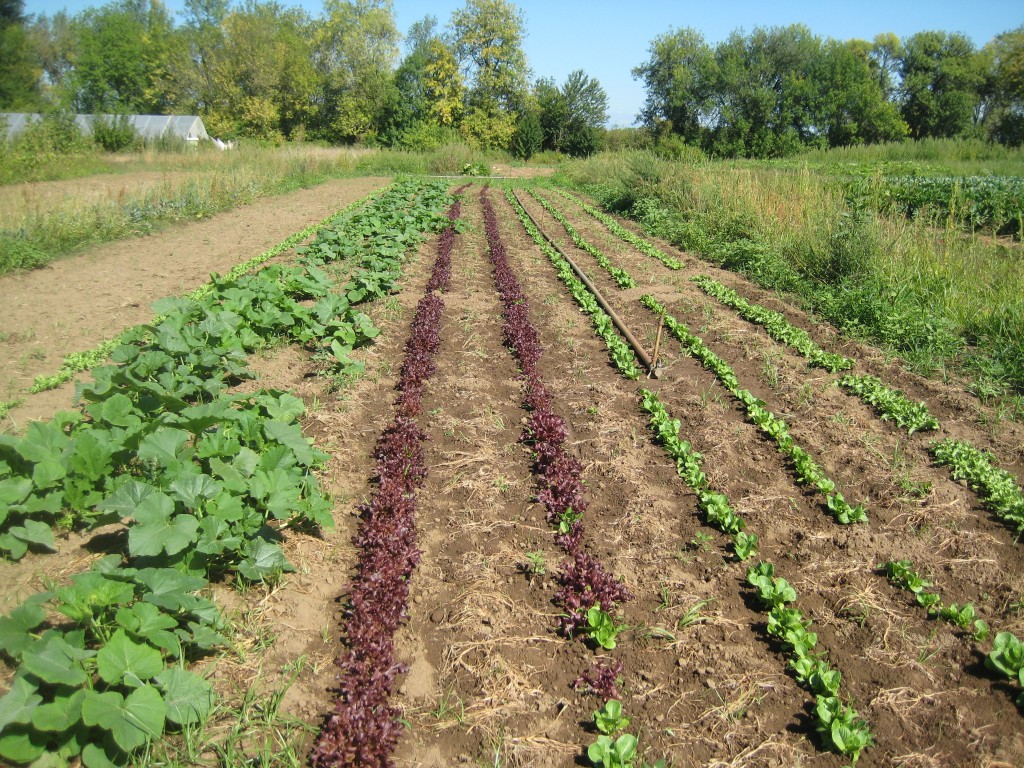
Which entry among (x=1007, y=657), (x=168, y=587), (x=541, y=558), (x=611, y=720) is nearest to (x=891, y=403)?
(x=1007, y=657)

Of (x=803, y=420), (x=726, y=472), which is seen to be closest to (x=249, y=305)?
(x=726, y=472)

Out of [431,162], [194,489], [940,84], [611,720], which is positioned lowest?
[611,720]

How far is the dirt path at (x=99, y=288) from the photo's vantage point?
6547 millimetres

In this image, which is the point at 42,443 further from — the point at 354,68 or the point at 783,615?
the point at 354,68

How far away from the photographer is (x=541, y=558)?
3932 millimetres

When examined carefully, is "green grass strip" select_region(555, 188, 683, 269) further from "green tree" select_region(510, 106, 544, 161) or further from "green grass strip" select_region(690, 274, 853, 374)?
"green tree" select_region(510, 106, 544, 161)

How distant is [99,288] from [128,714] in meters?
8.86

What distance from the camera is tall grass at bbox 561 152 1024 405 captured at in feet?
23.1

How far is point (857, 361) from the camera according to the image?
23.2 ft

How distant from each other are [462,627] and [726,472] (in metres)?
2.55

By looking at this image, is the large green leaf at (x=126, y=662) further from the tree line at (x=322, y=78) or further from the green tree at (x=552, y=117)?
the green tree at (x=552, y=117)

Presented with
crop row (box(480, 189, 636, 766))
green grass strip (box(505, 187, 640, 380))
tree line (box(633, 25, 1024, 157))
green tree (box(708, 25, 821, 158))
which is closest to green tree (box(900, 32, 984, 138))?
tree line (box(633, 25, 1024, 157))

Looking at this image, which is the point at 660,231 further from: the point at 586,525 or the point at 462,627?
the point at 462,627

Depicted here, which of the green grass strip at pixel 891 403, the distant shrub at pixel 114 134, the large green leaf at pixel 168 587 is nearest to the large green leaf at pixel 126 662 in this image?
the large green leaf at pixel 168 587
